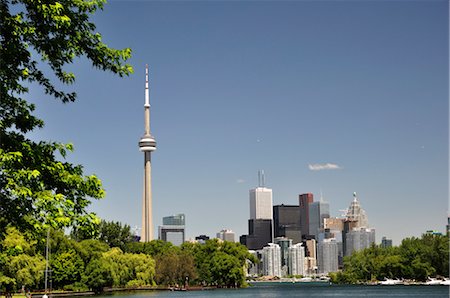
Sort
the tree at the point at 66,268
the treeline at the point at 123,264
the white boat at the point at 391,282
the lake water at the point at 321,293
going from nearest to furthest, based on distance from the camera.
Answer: the treeline at the point at 123,264
the tree at the point at 66,268
the lake water at the point at 321,293
the white boat at the point at 391,282

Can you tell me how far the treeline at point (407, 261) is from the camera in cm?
9862

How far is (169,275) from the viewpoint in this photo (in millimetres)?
85125

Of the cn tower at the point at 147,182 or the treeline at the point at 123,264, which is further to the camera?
the cn tower at the point at 147,182

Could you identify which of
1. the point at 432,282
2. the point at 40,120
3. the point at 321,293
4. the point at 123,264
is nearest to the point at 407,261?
the point at 432,282

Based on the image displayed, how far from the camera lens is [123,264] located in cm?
7712

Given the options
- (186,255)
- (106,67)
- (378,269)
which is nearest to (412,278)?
(378,269)

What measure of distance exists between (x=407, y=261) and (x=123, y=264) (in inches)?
1854

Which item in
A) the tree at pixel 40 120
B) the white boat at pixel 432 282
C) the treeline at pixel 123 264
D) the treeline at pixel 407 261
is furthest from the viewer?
the treeline at pixel 407 261

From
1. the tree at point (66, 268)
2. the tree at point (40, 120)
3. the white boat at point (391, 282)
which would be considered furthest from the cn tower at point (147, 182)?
the tree at point (40, 120)

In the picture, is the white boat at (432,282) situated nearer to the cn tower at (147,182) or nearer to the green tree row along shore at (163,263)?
the green tree row along shore at (163,263)

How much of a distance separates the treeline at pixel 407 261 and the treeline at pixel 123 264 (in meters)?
25.6

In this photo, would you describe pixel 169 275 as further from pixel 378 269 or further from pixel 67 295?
pixel 378 269

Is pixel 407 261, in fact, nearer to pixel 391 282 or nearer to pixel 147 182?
pixel 391 282

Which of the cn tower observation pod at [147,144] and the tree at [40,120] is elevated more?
the cn tower observation pod at [147,144]
